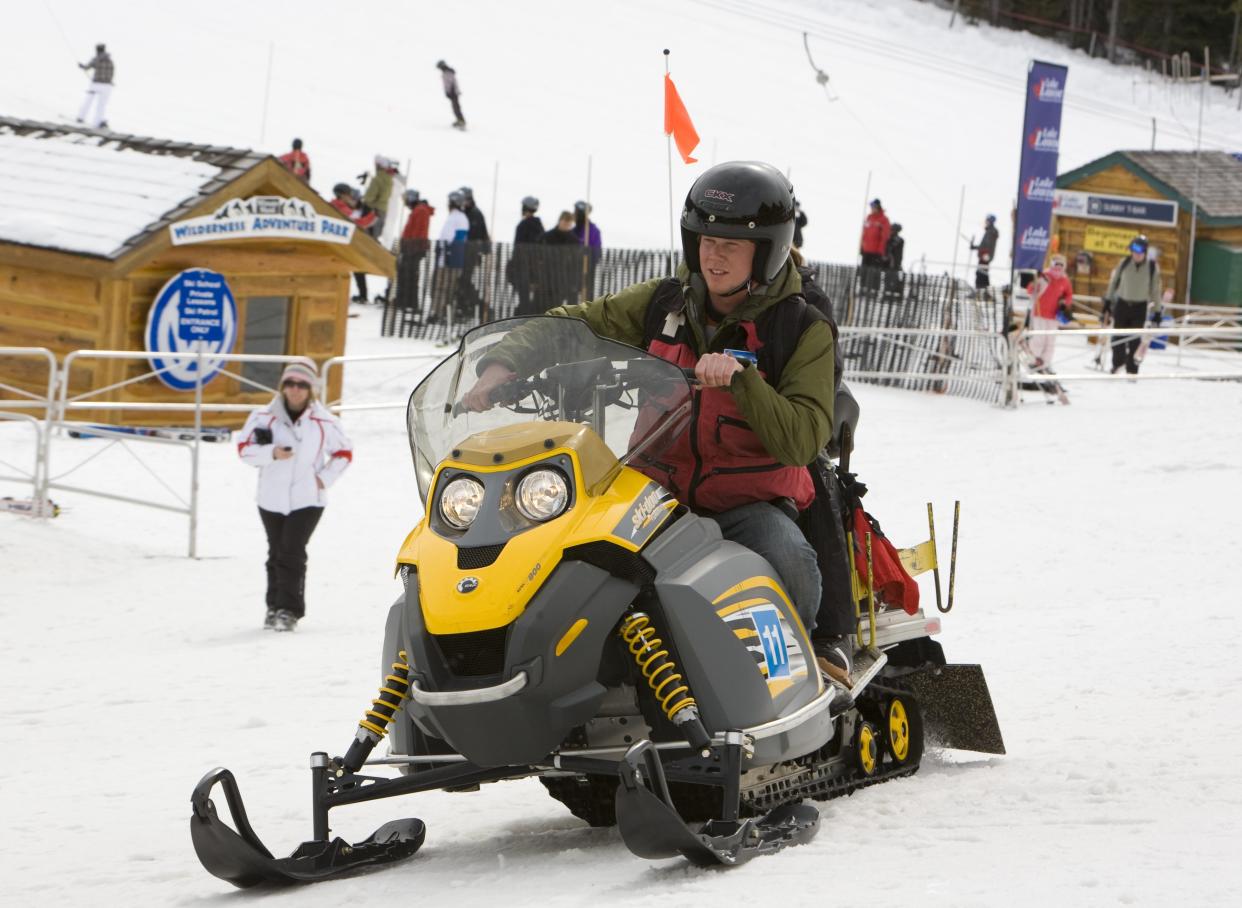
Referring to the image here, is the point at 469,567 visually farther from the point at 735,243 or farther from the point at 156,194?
the point at 156,194

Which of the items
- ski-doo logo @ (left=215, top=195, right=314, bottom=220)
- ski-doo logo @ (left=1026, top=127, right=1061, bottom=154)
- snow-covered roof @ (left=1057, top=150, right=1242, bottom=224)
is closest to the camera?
ski-doo logo @ (left=215, top=195, right=314, bottom=220)

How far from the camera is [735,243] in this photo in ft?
19.0

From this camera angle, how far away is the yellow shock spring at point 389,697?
522cm

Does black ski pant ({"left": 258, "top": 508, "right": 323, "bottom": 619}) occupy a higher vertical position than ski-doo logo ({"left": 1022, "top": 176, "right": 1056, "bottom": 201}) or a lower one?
lower

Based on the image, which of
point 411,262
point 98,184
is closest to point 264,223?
point 98,184

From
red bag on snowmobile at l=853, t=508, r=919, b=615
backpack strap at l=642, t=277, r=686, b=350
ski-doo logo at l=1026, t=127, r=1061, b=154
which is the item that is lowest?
red bag on snowmobile at l=853, t=508, r=919, b=615

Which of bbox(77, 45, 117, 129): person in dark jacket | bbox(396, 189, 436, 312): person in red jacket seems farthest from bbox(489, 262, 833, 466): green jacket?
bbox(77, 45, 117, 129): person in dark jacket

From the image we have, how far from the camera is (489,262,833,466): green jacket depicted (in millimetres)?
5387

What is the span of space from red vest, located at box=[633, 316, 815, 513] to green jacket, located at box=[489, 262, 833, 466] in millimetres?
157

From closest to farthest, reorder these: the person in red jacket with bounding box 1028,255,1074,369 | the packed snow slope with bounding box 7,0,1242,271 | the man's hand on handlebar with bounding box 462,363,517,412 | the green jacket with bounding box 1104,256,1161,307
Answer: the man's hand on handlebar with bounding box 462,363,517,412 < the person in red jacket with bounding box 1028,255,1074,369 < the green jacket with bounding box 1104,256,1161,307 < the packed snow slope with bounding box 7,0,1242,271

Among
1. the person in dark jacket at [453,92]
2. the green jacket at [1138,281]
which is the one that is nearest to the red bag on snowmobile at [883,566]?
the green jacket at [1138,281]

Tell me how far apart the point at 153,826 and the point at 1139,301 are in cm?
2047

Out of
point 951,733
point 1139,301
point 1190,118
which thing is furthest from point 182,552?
point 1190,118

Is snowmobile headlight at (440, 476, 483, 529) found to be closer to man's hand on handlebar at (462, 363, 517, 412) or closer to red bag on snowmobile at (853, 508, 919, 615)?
man's hand on handlebar at (462, 363, 517, 412)
